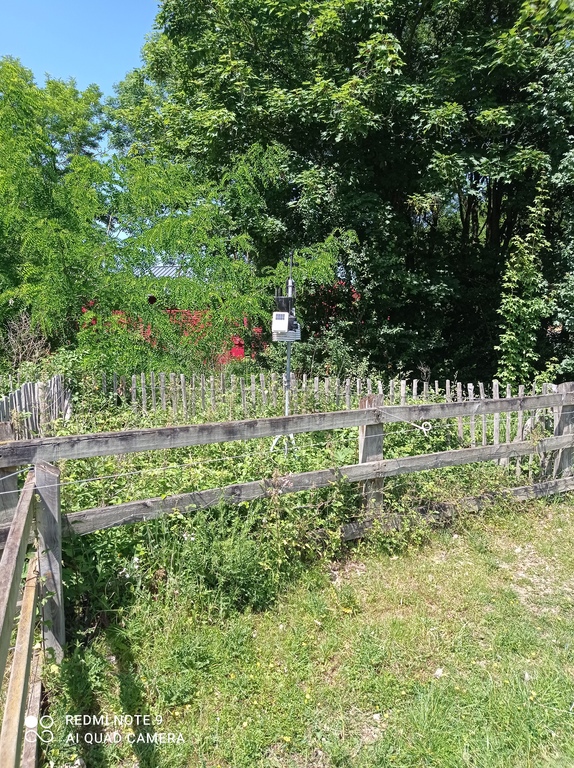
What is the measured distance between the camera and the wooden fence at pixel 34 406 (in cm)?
441

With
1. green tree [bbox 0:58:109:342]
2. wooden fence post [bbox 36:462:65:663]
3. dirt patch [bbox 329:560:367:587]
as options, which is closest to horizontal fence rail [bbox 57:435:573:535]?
wooden fence post [bbox 36:462:65:663]

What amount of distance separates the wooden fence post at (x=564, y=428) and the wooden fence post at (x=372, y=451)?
2345 mm

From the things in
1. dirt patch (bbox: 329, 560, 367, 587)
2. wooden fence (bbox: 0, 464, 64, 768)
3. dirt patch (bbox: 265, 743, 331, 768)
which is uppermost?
wooden fence (bbox: 0, 464, 64, 768)

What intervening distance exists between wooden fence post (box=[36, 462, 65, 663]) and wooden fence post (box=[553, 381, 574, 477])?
479 cm

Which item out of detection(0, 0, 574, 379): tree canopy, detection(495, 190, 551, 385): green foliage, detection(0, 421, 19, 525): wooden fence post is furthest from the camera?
detection(495, 190, 551, 385): green foliage

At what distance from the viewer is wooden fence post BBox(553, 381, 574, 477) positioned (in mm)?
5141

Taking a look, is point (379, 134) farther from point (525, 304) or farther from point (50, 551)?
point (50, 551)

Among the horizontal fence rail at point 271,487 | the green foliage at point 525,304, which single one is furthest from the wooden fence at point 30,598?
the green foliage at point 525,304

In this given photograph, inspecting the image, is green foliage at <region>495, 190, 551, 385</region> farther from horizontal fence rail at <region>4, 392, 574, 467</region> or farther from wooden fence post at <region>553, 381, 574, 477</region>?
horizontal fence rail at <region>4, 392, 574, 467</region>

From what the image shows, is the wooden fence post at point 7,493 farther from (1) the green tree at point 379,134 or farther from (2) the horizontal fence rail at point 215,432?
(1) the green tree at point 379,134

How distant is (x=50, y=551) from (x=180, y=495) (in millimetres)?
866

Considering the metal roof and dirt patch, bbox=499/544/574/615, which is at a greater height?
the metal roof

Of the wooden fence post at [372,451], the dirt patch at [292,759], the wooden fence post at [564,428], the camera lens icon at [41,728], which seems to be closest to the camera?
the camera lens icon at [41,728]

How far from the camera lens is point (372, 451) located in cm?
402
